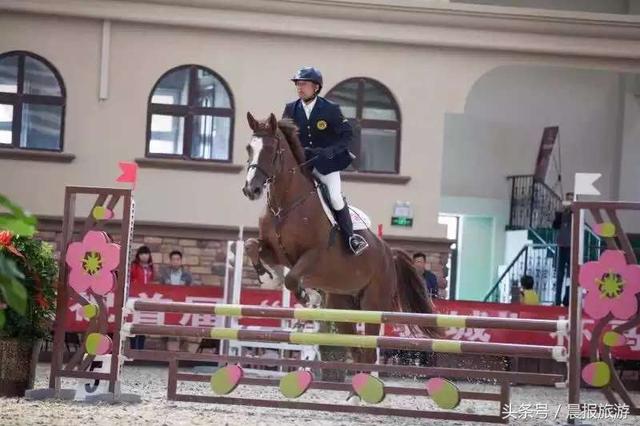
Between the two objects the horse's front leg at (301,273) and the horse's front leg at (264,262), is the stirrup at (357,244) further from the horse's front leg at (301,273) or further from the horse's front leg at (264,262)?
the horse's front leg at (264,262)

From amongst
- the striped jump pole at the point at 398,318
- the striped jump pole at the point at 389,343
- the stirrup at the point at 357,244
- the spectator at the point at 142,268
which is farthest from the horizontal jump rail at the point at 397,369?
the spectator at the point at 142,268

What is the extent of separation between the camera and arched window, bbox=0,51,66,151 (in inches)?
659

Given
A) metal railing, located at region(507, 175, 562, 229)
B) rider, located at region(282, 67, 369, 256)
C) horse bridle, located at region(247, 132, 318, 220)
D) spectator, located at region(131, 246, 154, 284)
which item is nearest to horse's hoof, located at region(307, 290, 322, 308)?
rider, located at region(282, 67, 369, 256)

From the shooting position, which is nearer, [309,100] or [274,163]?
[274,163]

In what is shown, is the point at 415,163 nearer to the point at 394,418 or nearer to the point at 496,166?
the point at 496,166

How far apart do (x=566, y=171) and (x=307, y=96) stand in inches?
551

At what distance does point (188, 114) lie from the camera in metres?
17.0

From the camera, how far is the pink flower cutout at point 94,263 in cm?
862

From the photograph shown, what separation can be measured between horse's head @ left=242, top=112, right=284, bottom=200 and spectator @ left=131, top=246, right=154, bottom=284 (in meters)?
6.43

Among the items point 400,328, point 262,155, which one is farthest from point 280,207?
point 400,328

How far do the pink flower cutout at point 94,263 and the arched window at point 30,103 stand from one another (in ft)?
27.9

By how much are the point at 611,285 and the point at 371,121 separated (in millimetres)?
9647

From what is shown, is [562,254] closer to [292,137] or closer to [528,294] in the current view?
[528,294]

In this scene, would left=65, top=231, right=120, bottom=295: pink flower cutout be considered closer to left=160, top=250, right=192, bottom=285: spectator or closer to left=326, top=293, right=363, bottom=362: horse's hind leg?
left=326, top=293, right=363, bottom=362: horse's hind leg
